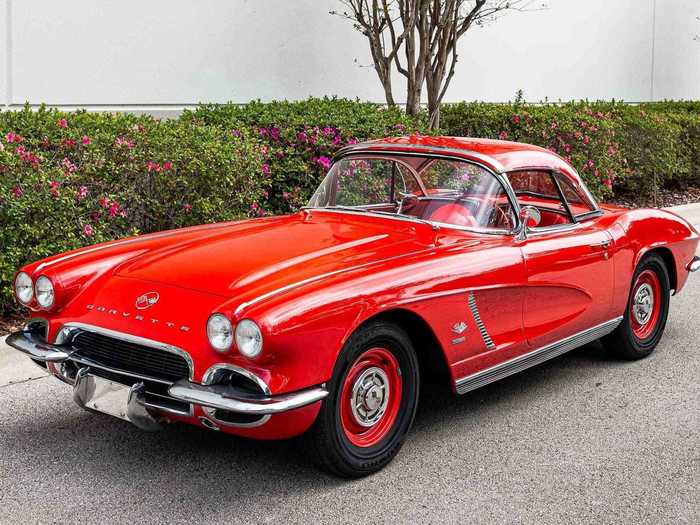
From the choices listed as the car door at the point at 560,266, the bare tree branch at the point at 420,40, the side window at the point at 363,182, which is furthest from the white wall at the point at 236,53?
the car door at the point at 560,266

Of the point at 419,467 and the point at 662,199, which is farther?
the point at 662,199

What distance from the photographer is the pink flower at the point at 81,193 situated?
22.1ft

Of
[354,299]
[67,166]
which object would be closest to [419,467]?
[354,299]

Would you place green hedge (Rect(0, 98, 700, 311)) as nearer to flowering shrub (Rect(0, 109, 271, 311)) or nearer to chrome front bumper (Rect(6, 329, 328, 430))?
flowering shrub (Rect(0, 109, 271, 311))

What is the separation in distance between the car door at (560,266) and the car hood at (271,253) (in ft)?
2.28

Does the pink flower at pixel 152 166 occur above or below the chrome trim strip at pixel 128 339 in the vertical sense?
above

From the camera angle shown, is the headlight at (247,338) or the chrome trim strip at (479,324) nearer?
the headlight at (247,338)

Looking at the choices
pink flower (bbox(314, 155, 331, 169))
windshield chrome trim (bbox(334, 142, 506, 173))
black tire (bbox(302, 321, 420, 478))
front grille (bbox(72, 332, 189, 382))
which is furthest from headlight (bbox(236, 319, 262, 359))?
pink flower (bbox(314, 155, 331, 169))

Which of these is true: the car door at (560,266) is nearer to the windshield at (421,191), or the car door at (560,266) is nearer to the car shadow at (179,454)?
the windshield at (421,191)

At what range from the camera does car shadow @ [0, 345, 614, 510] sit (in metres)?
4.14

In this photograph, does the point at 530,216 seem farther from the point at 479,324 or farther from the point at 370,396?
the point at 370,396

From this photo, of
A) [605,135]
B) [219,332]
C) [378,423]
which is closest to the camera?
[219,332]

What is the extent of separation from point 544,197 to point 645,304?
112 cm

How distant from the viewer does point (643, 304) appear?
6266mm
